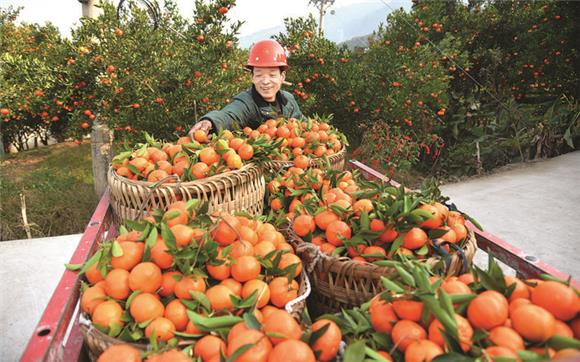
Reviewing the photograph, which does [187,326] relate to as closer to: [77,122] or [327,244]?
[327,244]

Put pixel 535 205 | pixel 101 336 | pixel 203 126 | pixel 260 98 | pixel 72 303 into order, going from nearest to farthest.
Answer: pixel 101 336
pixel 72 303
pixel 203 126
pixel 260 98
pixel 535 205

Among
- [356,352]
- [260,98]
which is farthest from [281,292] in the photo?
[260,98]

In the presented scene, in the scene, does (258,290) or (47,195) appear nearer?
(258,290)

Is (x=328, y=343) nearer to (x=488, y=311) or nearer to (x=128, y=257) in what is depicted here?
(x=488, y=311)

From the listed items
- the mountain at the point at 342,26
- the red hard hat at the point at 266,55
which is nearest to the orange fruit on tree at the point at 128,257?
the red hard hat at the point at 266,55

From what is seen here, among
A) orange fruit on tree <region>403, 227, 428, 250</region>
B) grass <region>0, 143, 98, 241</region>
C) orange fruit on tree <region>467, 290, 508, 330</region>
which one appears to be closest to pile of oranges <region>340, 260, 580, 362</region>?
orange fruit on tree <region>467, 290, 508, 330</region>

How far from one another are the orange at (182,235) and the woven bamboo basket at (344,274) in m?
0.53

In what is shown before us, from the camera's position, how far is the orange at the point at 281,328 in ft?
3.88

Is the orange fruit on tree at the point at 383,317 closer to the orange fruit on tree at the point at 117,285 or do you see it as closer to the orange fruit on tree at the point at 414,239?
the orange fruit on tree at the point at 414,239

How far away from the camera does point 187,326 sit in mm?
1350

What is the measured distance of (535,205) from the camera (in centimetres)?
477

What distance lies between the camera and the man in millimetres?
3121

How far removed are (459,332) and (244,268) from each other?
0.75 meters

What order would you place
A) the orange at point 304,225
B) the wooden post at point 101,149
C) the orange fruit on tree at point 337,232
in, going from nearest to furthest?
the orange fruit on tree at point 337,232, the orange at point 304,225, the wooden post at point 101,149
